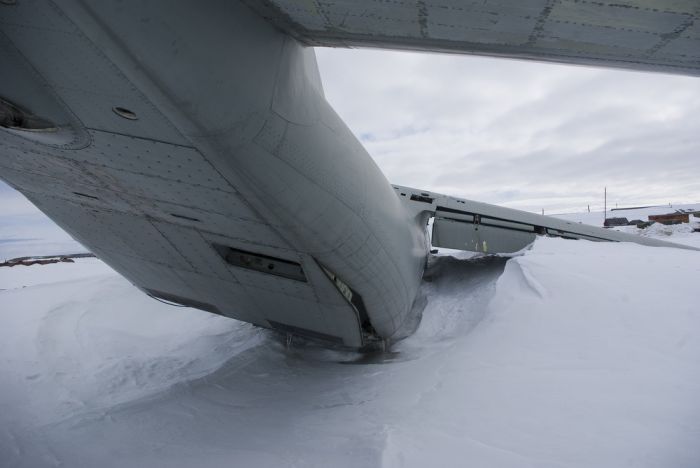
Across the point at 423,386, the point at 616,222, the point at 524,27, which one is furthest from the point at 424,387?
the point at 616,222

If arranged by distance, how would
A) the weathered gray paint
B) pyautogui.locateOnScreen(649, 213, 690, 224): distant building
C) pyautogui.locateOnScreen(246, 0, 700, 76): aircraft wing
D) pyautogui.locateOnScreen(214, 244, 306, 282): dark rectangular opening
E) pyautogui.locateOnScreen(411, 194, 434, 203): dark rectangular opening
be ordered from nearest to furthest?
pyautogui.locateOnScreen(246, 0, 700, 76): aircraft wing, the weathered gray paint, pyautogui.locateOnScreen(214, 244, 306, 282): dark rectangular opening, pyautogui.locateOnScreen(411, 194, 434, 203): dark rectangular opening, pyautogui.locateOnScreen(649, 213, 690, 224): distant building

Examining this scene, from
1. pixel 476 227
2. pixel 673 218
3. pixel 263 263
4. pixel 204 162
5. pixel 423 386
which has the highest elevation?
pixel 673 218

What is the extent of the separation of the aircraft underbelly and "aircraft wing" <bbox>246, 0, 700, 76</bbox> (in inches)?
17.9

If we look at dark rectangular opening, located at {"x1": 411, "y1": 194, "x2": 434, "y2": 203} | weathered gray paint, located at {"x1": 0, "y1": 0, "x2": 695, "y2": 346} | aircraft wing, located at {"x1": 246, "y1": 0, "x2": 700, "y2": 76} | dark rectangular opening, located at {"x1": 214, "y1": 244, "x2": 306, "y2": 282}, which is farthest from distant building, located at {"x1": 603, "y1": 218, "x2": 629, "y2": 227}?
aircraft wing, located at {"x1": 246, "y1": 0, "x2": 700, "y2": 76}

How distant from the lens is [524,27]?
6.26ft

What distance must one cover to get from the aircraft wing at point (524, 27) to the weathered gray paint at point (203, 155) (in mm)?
40

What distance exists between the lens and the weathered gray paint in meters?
1.96

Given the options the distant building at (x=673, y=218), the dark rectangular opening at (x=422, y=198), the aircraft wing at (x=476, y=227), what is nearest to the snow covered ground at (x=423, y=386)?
the aircraft wing at (x=476, y=227)

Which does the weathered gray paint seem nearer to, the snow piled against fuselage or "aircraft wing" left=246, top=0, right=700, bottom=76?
"aircraft wing" left=246, top=0, right=700, bottom=76

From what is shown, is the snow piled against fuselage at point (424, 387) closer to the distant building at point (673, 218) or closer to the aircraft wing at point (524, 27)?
the aircraft wing at point (524, 27)

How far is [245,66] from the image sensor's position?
7.38ft

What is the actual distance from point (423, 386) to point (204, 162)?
3.44 m

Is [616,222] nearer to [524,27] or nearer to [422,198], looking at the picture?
[422,198]

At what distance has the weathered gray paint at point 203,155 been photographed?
1.96 m
